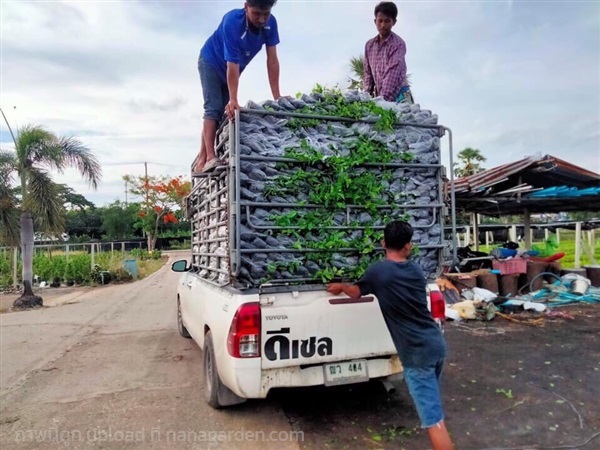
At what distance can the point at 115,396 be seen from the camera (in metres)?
4.70

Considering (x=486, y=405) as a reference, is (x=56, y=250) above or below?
above

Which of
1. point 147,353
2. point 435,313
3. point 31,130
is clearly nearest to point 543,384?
point 435,313

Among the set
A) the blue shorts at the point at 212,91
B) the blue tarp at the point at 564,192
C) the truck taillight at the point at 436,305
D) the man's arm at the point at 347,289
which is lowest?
the truck taillight at the point at 436,305

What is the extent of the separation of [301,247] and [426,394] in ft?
4.72

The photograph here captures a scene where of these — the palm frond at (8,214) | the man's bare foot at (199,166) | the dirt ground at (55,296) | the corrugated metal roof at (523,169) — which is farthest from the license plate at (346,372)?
the palm frond at (8,214)

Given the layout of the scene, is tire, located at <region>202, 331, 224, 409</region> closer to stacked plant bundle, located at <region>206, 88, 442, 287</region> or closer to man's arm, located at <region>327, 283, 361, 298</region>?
stacked plant bundle, located at <region>206, 88, 442, 287</region>

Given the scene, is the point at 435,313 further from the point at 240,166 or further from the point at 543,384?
the point at 240,166

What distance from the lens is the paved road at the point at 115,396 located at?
3.66 m

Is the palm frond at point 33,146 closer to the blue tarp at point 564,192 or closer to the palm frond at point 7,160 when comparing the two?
the palm frond at point 7,160

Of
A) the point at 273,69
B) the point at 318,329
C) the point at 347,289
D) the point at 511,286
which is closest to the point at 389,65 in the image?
the point at 273,69

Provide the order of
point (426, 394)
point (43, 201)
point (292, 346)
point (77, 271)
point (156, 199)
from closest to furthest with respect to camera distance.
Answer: point (426, 394) → point (292, 346) → point (43, 201) → point (77, 271) → point (156, 199)

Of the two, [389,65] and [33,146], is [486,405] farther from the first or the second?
[33,146]

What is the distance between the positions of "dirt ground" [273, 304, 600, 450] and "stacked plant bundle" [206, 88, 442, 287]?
49.6 inches

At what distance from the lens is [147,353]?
6.51 meters
